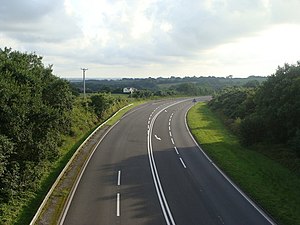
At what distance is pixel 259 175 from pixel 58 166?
1445 centimetres

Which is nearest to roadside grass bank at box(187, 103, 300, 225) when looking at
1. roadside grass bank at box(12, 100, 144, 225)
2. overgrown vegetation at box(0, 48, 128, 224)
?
roadside grass bank at box(12, 100, 144, 225)

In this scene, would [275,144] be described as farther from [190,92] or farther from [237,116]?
[190,92]

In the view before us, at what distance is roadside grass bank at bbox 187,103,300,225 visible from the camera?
19.5 m

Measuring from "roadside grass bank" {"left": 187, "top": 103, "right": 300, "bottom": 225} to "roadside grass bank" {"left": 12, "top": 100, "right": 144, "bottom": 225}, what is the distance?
11.1 metres

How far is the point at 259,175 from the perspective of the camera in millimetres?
25547

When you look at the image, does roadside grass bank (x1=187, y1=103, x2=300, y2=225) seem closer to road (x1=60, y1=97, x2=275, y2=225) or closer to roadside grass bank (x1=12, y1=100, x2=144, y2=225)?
road (x1=60, y1=97, x2=275, y2=225)

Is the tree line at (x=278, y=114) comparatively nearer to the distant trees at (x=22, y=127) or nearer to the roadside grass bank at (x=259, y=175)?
the roadside grass bank at (x=259, y=175)

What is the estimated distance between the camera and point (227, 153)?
3234 cm

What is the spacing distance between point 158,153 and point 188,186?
9.94 metres

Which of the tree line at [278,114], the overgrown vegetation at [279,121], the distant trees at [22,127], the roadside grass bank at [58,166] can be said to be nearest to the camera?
the roadside grass bank at [58,166]

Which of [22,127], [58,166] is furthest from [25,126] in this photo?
[58,166]

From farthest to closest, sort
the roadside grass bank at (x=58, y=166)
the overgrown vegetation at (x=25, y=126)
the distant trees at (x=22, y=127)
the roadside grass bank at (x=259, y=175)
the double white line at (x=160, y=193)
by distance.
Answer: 1. the distant trees at (x=22, y=127)
2. the overgrown vegetation at (x=25, y=126)
3. the roadside grass bank at (x=259, y=175)
4. the roadside grass bank at (x=58, y=166)
5. the double white line at (x=160, y=193)

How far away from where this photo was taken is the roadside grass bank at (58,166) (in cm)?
1886

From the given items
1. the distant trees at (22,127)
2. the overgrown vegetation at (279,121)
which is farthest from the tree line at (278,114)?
the distant trees at (22,127)
